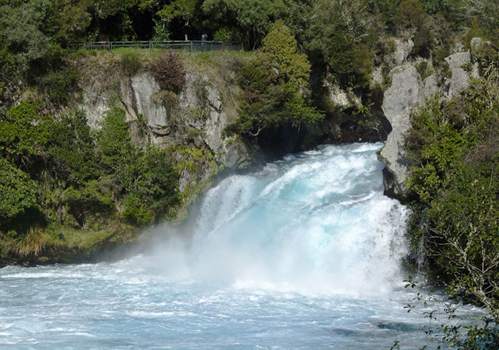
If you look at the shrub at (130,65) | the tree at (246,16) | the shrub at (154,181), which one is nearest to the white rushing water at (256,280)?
the shrub at (154,181)

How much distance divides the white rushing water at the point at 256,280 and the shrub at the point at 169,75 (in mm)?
4510

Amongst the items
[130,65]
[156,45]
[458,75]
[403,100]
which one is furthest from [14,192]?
[458,75]

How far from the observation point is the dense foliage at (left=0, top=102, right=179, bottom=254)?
105ft

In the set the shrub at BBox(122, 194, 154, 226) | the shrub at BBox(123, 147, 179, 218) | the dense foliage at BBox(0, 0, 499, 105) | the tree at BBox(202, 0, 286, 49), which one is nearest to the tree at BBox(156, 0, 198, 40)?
the dense foliage at BBox(0, 0, 499, 105)

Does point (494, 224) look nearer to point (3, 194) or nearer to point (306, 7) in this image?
point (3, 194)

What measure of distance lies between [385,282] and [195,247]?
332 inches

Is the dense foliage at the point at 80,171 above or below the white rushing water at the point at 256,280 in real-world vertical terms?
above

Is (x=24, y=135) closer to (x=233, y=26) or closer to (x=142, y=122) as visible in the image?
(x=142, y=122)

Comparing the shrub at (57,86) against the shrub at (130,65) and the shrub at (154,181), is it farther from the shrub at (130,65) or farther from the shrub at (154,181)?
the shrub at (154,181)

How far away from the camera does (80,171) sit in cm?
3244

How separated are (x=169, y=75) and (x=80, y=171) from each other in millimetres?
5840

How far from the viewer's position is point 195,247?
108 feet

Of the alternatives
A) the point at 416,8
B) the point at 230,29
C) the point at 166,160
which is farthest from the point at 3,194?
the point at 416,8

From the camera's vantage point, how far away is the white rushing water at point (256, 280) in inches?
866
